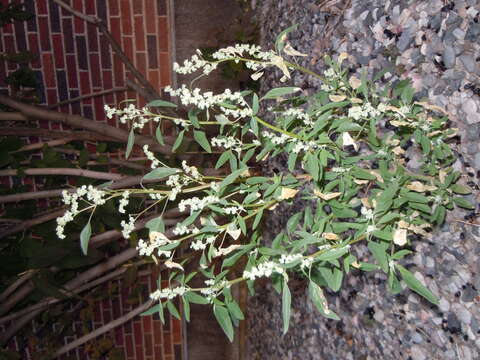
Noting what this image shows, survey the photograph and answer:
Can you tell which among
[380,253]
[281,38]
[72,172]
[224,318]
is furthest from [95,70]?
[380,253]

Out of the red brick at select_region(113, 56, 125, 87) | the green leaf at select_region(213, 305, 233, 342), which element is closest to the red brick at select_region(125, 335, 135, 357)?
the red brick at select_region(113, 56, 125, 87)

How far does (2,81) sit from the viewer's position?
9.41ft

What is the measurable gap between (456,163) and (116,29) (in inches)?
87.8

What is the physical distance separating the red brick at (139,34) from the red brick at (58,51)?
0.46 metres

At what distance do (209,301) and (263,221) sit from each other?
1.84m

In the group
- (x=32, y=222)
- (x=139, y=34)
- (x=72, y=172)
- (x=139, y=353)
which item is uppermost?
(x=139, y=34)

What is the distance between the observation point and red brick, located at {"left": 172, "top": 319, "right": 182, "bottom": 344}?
325cm

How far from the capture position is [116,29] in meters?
2.91

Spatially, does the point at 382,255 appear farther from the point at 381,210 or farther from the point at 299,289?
the point at 299,289

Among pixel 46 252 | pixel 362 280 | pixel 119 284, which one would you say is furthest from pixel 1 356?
pixel 362 280

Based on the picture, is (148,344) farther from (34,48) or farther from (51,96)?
(34,48)

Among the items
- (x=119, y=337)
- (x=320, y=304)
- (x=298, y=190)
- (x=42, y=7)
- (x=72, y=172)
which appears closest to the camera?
(x=320, y=304)

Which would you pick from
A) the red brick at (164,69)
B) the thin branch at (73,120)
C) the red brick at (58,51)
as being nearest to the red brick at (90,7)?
the red brick at (58,51)

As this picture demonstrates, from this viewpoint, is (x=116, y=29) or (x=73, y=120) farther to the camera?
(x=116, y=29)
